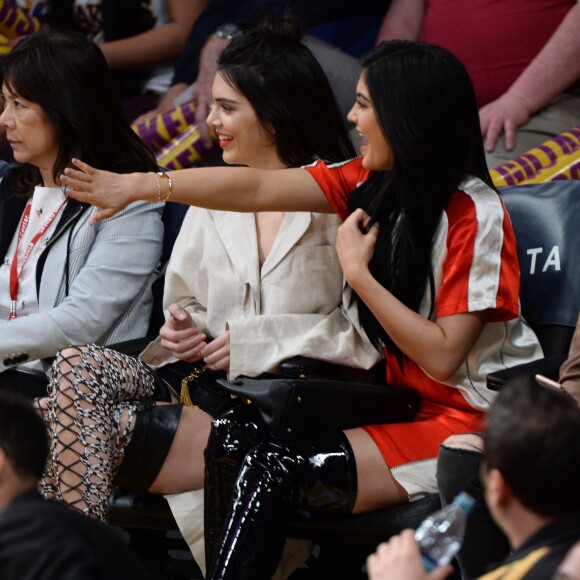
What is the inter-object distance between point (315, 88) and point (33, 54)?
2.57 ft

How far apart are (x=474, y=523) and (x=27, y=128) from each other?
1676 millimetres

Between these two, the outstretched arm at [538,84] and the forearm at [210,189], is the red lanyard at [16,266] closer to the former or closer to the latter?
the forearm at [210,189]

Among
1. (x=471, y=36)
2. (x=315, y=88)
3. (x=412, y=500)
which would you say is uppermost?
(x=315, y=88)

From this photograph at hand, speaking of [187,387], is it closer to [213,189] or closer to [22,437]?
[213,189]

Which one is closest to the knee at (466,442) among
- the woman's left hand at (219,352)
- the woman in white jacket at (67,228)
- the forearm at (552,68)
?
the woman's left hand at (219,352)

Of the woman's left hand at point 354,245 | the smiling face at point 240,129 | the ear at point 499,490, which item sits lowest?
the woman's left hand at point 354,245

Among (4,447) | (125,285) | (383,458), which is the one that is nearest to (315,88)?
(125,285)

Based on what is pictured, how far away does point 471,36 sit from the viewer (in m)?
4.17

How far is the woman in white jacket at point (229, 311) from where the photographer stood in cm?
293

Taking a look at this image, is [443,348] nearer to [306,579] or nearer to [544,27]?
[306,579]

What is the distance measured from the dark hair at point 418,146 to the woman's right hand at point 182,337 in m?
0.49

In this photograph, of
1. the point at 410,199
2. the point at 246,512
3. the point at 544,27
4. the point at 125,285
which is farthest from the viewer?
the point at 544,27

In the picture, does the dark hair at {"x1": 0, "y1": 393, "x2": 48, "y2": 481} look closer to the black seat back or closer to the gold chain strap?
the gold chain strap

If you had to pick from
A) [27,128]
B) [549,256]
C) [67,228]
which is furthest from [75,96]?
[549,256]
